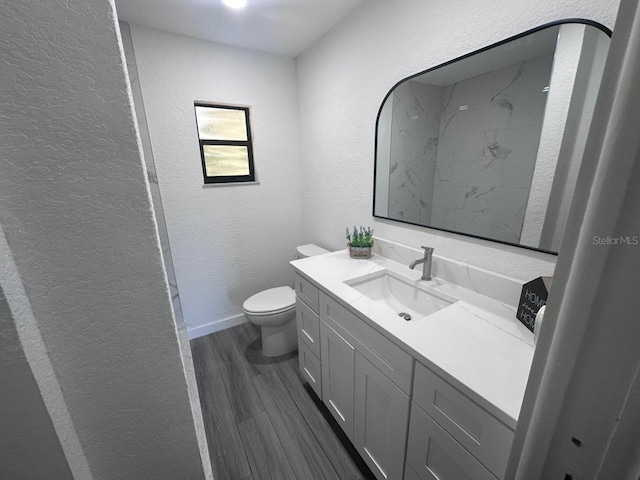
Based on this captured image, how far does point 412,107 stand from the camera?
1.38 m

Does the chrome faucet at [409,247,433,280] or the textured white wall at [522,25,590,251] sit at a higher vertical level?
the textured white wall at [522,25,590,251]

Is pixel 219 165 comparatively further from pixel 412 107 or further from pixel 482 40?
pixel 482 40

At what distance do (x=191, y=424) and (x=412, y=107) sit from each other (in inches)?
63.7

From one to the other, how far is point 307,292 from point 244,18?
68.5 inches

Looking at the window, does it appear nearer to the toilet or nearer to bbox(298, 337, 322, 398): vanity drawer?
the toilet

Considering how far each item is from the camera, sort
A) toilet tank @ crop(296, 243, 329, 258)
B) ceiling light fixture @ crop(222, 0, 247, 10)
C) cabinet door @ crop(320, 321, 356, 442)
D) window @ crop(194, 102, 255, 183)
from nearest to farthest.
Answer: cabinet door @ crop(320, 321, 356, 442)
ceiling light fixture @ crop(222, 0, 247, 10)
window @ crop(194, 102, 255, 183)
toilet tank @ crop(296, 243, 329, 258)

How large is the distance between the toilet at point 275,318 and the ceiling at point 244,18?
6.23 feet

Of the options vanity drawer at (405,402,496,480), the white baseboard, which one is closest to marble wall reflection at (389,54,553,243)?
vanity drawer at (405,402,496,480)

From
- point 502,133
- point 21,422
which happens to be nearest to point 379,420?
point 21,422

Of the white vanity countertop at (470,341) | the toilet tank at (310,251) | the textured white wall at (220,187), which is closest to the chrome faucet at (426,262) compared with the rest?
the white vanity countertop at (470,341)

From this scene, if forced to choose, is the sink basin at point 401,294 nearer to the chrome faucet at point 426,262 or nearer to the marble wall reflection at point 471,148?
the chrome faucet at point 426,262

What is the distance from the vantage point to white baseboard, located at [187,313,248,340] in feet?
7.42

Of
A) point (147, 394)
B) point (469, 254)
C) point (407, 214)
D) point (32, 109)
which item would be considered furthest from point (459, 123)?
point (147, 394)

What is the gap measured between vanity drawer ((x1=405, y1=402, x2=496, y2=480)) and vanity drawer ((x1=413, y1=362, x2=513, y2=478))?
3 centimetres
